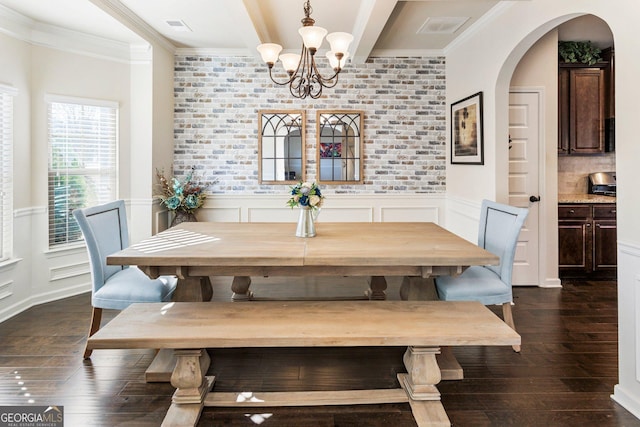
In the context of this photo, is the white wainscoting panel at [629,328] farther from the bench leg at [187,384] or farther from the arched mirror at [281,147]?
the arched mirror at [281,147]

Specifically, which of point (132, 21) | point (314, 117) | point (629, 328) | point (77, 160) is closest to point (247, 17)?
point (132, 21)

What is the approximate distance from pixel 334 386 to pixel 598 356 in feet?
5.81

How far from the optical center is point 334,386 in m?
2.46

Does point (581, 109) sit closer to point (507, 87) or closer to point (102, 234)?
point (507, 87)

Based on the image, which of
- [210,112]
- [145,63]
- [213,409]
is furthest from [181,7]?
[213,409]

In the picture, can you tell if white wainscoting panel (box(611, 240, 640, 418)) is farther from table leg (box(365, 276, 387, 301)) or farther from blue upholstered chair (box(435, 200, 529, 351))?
table leg (box(365, 276, 387, 301))

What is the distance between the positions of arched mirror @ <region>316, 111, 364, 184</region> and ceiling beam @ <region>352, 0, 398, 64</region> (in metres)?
0.77

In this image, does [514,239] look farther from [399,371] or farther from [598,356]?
[399,371]

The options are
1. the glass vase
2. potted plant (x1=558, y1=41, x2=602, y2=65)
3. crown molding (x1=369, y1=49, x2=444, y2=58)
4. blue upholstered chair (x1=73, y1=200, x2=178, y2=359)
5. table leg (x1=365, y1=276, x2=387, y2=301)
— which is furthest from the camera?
crown molding (x1=369, y1=49, x2=444, y2=58)

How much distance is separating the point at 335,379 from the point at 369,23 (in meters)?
3.00

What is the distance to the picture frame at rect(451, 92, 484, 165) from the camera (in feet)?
14.2

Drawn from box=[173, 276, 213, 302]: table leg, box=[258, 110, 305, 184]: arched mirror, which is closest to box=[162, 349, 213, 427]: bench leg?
box=[173, 276, 213, 302]: table leg

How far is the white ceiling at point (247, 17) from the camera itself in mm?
3625

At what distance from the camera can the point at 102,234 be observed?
9.75 ft
